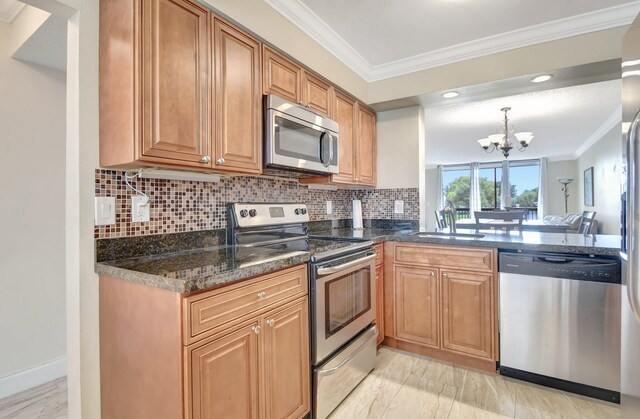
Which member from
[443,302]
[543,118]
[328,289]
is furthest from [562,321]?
[543,118]

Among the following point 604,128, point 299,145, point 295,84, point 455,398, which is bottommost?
point 455,398

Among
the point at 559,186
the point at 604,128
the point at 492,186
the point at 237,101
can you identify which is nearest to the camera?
the point at 237,101

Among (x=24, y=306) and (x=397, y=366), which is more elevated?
(x=24, y=306)

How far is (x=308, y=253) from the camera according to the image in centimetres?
159

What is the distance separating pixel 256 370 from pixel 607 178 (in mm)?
6994

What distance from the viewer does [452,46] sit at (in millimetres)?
2418

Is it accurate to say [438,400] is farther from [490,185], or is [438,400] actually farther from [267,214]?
[490,185]

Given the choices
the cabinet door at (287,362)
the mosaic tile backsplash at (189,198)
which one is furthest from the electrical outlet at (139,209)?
the cabinet door at (287,362)

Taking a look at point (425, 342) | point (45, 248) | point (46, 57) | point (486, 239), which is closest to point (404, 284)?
point (425, 342)

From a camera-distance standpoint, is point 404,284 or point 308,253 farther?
point 404,284

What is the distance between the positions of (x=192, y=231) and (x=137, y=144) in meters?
0.64

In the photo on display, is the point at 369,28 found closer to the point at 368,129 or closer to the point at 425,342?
the point at 368,129

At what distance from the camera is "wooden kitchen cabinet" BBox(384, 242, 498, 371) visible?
2137 mm

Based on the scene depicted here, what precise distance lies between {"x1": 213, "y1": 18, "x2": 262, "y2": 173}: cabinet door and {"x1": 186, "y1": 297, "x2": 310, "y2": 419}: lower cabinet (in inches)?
31.6
